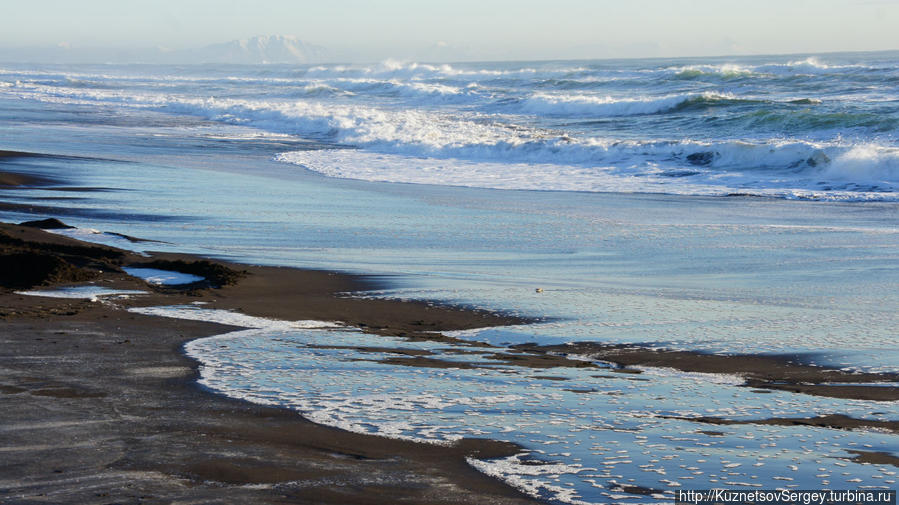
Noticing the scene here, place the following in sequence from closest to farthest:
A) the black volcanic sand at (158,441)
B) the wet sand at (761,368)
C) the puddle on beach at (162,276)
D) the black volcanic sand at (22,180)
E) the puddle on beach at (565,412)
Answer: the black volcanic sand at (158,441)
the puddle on beach at (565,412)
the wet sand at (761,368)
the puddle on beach at (162,276)
the black volcanic sand at (22,180)

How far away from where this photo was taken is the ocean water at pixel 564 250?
459 centimetres

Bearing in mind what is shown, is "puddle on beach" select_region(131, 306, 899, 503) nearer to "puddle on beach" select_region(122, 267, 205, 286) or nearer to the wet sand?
the wet sand

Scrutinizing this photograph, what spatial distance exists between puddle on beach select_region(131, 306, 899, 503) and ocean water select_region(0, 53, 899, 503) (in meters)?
0.02

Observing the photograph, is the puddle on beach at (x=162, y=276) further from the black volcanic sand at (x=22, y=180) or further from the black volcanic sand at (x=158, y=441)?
the black volcanic sand at (x=22, y=180)

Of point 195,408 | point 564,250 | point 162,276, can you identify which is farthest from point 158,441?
point 564,250

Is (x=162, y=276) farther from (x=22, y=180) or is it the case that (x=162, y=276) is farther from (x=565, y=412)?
(x=22, y=180)

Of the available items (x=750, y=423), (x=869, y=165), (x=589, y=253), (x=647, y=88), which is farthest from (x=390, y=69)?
(x=750, y=423)

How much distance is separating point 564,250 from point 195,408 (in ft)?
21.0

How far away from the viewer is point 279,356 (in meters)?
6.01

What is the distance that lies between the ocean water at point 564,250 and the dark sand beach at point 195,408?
0.21 m

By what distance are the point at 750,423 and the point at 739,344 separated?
75.6 inches

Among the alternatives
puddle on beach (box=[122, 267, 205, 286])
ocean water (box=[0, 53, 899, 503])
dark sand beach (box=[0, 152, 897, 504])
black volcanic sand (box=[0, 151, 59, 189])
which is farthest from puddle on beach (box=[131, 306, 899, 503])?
black volcanic sand (box=[0, 151, 59, 189])

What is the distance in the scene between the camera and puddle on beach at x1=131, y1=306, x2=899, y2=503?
402cm

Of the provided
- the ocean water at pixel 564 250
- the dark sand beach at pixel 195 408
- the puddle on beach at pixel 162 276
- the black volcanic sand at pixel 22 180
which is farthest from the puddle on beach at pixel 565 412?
the black volcanic sand at pixel 22 180
